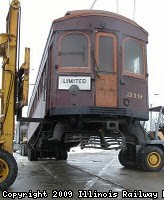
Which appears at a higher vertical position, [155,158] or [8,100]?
[8,100]

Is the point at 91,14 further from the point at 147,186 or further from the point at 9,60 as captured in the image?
the point at 147,186

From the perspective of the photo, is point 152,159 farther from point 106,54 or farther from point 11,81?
point 11,81

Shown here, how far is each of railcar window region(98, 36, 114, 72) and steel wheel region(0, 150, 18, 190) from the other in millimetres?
3341

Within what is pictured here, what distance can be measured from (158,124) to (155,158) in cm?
173

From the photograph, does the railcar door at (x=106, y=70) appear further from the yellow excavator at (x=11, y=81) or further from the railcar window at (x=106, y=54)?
the yellow excavator at (x=11, y=81)

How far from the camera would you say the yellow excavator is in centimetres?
809

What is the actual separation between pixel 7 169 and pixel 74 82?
9.47ft

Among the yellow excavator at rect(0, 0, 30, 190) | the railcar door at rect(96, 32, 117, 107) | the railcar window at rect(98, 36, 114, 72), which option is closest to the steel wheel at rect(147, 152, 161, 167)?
the railcar door at rect(96, 32, 117, 107)

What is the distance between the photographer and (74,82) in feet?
31.8

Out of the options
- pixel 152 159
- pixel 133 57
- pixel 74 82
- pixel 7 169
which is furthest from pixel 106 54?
pixel 152 159

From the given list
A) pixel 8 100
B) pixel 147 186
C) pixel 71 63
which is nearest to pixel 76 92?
pixel 71 63

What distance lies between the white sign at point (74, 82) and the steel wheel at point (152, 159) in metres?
3.74

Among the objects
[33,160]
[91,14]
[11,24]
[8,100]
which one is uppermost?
[91,14]

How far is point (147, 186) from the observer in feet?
28.7
